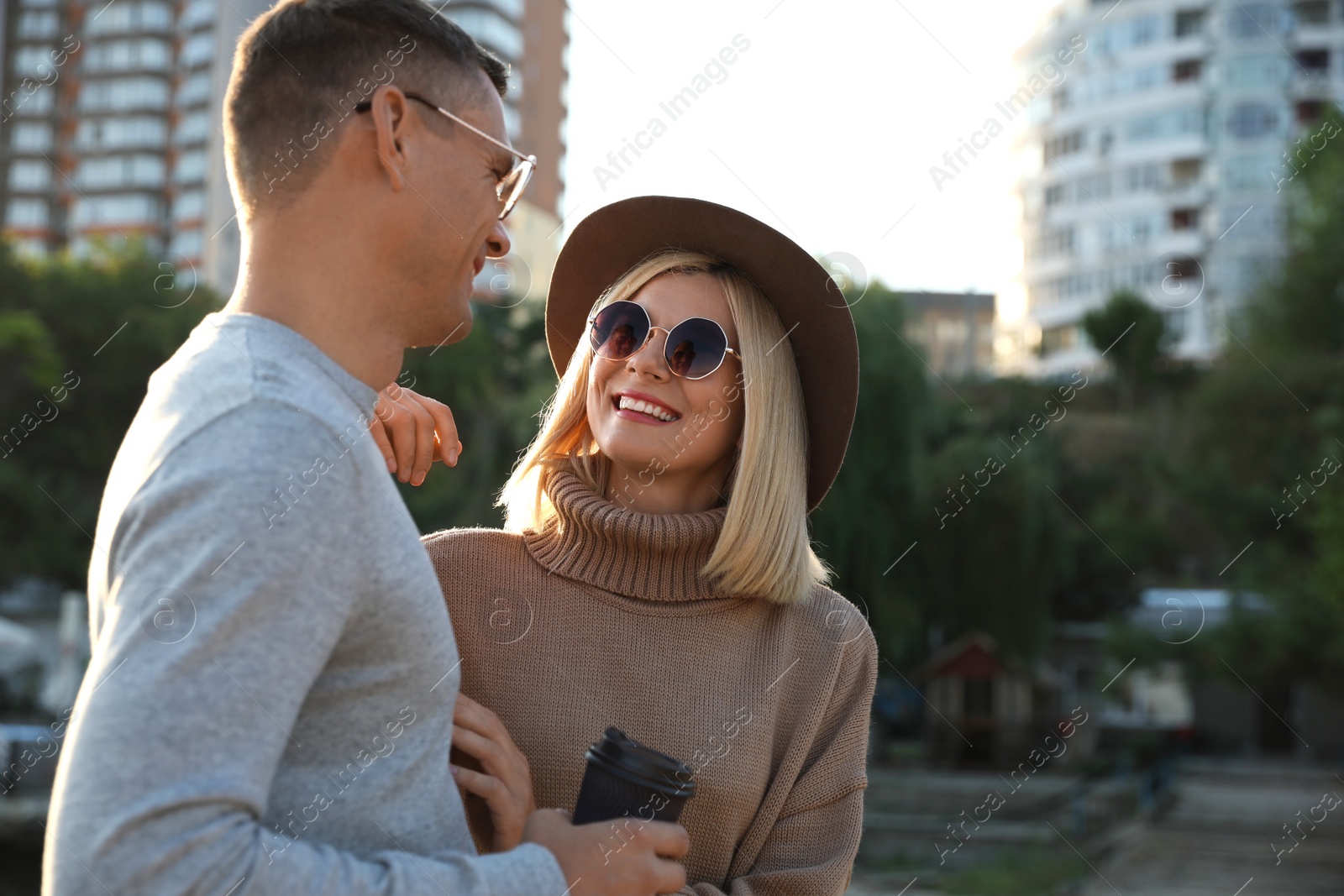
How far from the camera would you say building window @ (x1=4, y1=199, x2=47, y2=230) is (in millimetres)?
65250

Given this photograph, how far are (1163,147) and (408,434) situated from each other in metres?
62.9

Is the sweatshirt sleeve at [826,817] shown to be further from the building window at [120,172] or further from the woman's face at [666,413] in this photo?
the building window at [120,172]

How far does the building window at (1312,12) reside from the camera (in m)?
57.2

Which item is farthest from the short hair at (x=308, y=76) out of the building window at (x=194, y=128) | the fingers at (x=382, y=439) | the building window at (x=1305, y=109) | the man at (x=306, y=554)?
the building window at (x=194, y=128)

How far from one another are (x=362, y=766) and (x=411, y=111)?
75 centimetres

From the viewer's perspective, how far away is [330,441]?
1321mm

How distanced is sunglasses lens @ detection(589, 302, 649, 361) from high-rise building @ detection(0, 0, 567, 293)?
2353 inches

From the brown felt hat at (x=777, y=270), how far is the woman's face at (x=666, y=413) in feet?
0.30

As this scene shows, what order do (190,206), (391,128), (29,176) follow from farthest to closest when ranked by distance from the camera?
(29,176), (190,206), (391,128)

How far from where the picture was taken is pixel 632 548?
2371mm

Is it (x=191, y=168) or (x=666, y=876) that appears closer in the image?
(x=666, y=876)

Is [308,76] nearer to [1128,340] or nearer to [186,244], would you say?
[1128,340]

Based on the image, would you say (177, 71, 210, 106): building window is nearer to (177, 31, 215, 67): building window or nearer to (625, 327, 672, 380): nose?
(177, 31, 215, 67): building window

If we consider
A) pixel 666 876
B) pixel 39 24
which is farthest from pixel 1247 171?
pixel 666 876
